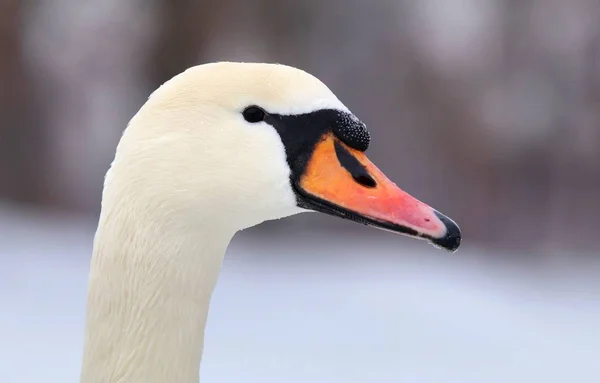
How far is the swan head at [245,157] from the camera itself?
→ 0.70 m

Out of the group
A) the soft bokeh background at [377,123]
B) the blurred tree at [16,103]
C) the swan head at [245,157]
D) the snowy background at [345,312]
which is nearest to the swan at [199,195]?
the swan head at [245,157]

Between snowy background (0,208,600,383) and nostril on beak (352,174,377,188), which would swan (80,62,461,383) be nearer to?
nostril on beak (352,174,377,188)

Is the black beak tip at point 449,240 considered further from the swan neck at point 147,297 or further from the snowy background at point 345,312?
the snowy background at point 345,312

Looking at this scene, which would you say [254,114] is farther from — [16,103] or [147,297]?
[16,103]

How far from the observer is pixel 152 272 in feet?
2.34

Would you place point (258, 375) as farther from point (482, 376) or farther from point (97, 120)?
point (97, 120)

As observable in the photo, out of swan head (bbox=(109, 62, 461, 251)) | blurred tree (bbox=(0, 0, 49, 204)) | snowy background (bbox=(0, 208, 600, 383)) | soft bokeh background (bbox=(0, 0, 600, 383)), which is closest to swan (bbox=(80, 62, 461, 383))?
swan head (bbox=(109, 62, 461, 251))

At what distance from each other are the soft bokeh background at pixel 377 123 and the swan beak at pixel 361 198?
8.42 feet

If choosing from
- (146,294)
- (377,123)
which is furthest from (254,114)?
(377,123)

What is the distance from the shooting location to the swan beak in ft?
2.34

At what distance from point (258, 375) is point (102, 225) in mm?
1722

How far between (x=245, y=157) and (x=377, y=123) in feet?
10.4

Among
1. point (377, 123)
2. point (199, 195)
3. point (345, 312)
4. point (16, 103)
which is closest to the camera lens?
point (199, 195)

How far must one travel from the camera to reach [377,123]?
12.6 ft
